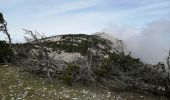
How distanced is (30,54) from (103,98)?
839 cm

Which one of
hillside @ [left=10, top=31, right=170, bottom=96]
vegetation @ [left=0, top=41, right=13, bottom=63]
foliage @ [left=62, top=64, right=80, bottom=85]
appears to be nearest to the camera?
hillside @ [left=10, top=31, right=170, bottom=96]

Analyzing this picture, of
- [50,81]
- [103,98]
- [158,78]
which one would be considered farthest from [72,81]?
[158,78]

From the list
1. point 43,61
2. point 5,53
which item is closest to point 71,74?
point 43,61

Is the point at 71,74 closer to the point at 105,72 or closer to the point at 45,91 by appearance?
the point at 105,72

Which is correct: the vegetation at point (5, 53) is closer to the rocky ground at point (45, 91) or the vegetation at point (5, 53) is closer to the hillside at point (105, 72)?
the hillside at point (105, 72)

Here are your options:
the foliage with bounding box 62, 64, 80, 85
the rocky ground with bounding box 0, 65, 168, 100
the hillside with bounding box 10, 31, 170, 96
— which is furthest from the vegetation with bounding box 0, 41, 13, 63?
the foliage with bounding box 62, 64, 80, 85

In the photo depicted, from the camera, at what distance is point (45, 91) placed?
25266 millimetres

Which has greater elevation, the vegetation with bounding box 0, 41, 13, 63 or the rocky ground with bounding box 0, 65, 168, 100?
the vegetation with bounding box 0, 41, 13, 63

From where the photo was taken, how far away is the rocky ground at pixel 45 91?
2450 centimetres

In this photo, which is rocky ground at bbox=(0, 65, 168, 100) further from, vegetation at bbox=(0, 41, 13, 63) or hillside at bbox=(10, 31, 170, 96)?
vegetation at bbox=(0, 41, 13, 63)

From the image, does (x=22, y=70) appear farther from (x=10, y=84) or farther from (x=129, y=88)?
(x=129, y=88)

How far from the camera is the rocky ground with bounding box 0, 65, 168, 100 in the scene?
24.5 m

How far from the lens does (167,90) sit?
26.7 m

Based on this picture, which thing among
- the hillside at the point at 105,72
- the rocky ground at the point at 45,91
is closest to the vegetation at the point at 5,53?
the hillside at the point at 105,72
